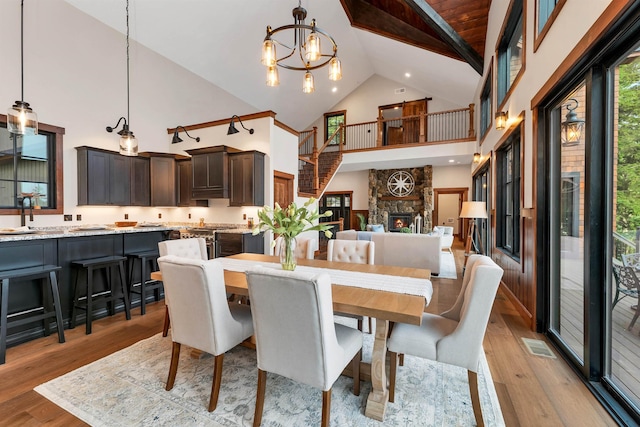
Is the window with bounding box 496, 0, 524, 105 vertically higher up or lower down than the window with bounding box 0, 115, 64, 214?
higher up

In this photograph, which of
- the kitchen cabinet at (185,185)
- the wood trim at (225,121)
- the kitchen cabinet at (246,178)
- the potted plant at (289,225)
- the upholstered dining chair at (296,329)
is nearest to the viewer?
the upholstered dining chair at (296,329)

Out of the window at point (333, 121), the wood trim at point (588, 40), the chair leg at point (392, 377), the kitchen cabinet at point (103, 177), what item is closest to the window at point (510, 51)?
the wood trim at point (588, 40)

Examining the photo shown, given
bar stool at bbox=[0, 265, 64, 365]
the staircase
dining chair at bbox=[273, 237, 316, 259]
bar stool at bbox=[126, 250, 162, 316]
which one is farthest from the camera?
the staircase

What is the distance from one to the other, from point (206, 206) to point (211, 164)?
0.99 metres

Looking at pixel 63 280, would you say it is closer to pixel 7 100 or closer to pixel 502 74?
pixel 7 100

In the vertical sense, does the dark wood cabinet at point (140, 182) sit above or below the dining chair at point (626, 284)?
above

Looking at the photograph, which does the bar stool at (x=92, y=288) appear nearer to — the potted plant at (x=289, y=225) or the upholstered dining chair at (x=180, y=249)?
the upholstered dining chair at (x=180, y=249)

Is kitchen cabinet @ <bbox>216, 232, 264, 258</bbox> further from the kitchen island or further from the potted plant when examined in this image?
the potted plant

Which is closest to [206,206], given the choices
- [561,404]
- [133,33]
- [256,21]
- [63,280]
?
[63,280]

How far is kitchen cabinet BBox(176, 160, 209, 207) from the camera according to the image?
5766 millimetres

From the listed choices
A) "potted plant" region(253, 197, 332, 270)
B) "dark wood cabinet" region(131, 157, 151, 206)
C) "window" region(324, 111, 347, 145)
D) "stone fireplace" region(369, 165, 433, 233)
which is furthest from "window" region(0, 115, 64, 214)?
"stone fireplace" region(369, 165, 433, 233)

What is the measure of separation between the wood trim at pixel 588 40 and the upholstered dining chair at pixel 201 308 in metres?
2.62

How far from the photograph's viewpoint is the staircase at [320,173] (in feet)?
27.6

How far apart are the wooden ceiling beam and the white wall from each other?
4274mm
